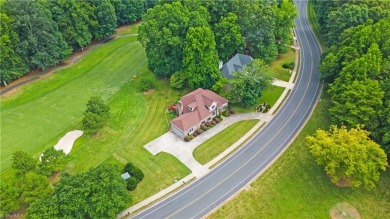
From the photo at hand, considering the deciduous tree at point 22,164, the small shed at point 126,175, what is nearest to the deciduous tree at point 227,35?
the small shed at point 126,175

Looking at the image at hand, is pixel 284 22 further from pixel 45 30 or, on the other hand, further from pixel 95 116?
pixel 45 30

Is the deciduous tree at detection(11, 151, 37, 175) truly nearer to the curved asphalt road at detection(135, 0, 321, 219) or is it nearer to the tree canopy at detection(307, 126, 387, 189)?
the curved asphalt road at detection(135, 0, 321, 219)

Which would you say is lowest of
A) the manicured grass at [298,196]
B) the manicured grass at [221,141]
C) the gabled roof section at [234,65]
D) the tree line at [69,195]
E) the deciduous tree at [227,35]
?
the manicured grass at [298,196]

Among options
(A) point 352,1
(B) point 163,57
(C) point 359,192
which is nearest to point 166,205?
(C) point 359,192

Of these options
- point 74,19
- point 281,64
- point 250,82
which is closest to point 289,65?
point 281,64

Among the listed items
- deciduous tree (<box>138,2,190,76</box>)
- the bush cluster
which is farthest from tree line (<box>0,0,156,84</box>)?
the bush cluster

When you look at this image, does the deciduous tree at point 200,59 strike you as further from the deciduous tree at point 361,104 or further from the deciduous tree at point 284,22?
the deciduous tree at point 361,104
